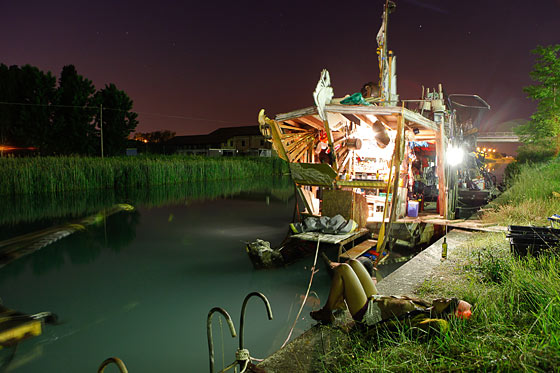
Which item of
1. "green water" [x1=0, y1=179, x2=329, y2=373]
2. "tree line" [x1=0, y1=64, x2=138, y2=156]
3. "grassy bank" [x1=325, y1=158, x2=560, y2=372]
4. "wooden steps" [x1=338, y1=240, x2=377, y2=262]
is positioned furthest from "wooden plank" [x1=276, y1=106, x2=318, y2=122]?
"tree line" [x1=0, y1=64, x2=138, y2=156]

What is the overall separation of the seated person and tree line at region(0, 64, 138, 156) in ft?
107


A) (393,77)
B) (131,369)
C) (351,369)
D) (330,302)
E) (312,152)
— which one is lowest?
(131,369)

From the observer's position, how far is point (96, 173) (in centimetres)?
2447

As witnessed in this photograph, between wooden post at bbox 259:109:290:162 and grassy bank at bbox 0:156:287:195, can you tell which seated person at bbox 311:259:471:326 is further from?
grassy bank at bbox 0:156:287:195

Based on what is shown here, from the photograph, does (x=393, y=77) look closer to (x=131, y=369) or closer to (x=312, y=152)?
(x=312, y=152)

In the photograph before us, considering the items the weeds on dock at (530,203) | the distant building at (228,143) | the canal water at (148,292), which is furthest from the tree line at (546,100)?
the distant building at (228,143)

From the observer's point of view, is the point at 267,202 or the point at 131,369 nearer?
the point at 131,369

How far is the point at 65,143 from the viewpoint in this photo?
35.3 m

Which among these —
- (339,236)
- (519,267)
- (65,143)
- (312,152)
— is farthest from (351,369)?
(65,143)

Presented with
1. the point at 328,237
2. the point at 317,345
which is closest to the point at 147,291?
the point at 328,237

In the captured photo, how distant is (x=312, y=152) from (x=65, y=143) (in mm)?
33607

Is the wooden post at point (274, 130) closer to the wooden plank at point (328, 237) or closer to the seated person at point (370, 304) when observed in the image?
the wooden plank at point (328, 237)

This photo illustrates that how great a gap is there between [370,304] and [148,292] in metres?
6.20

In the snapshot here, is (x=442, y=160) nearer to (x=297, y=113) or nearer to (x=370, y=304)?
(x=297, y=113)
